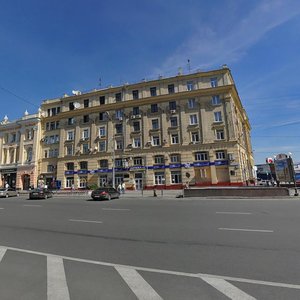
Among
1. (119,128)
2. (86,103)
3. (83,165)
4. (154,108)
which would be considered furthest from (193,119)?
(83,165)

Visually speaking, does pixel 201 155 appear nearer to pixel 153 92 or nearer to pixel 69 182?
pixel 153 92

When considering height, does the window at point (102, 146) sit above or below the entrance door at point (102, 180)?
above

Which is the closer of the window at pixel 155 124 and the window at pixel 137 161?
the window at pixel 137 161

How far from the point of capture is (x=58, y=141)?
4806 centimetres

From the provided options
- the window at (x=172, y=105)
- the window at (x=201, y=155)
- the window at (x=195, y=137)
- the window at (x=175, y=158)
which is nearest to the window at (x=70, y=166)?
the window at (x=175, y=158)


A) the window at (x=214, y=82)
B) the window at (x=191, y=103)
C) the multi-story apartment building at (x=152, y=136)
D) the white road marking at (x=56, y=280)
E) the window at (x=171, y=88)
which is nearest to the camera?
the white road marking at (x=56, y=280)

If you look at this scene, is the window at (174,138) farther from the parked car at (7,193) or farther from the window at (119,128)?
the parked car at (7,193)

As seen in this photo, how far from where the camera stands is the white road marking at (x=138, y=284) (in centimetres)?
367

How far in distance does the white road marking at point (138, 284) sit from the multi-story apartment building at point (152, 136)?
107ft

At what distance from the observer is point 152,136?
4147 centimetres

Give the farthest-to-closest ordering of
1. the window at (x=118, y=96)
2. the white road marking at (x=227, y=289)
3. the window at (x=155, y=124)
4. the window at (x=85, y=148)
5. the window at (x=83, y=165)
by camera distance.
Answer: the window at (x=85, y=148), the window at (x=118, y=96), the window at (x=83, y=165), the window at (x=155, y=124), the white road marking at (x=227, y=289)

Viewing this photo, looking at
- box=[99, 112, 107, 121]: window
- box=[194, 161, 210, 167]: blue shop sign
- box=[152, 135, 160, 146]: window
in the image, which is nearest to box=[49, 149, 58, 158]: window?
box=[99, 112, 107, 121]: window

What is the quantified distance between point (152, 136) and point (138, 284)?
124ft

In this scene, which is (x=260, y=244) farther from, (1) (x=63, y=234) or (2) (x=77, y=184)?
(2) (x=77, y=184)
